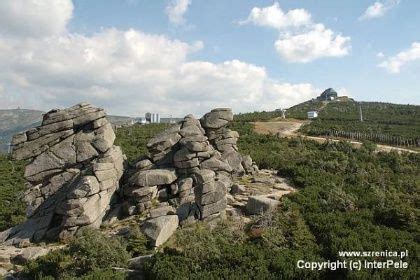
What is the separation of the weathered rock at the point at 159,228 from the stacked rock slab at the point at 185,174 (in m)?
0.07

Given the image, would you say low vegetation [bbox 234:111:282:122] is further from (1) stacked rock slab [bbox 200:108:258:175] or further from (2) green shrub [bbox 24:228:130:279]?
(2) green shrub [bbox 24:228:130:279]

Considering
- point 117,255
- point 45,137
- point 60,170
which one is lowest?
point 117,255

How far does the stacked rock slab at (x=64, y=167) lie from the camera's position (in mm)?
26578

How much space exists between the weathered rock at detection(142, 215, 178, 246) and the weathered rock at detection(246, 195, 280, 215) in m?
5.61

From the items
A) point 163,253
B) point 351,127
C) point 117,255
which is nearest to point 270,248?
point 163,253

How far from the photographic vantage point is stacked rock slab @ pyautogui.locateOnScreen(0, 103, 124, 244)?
87.2 ft

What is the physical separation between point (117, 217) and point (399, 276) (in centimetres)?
1738

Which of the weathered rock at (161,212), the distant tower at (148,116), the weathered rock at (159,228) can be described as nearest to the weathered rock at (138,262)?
the weathered rock at (159,228)

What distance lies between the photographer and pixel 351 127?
83.6 meters

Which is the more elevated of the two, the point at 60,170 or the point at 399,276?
the point at 60,170

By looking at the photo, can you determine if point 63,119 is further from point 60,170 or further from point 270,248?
point 270,248

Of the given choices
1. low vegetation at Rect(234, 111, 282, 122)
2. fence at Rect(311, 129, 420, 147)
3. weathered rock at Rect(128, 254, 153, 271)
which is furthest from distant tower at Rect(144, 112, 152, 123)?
weathered rock at Rect(128, 254, 153, 271)

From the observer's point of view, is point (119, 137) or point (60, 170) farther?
point (119, 137)

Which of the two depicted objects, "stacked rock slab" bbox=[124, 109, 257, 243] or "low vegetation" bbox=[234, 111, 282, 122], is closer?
"stacked rock slab" bbox=[124, 109, 257, 243]
